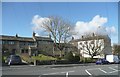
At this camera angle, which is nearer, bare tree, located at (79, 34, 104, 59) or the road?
the road

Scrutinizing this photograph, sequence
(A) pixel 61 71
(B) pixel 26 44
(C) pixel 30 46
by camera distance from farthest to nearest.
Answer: (B) pixel 26 44 → (C) pixel 30 46 → (A) pixel 61 71

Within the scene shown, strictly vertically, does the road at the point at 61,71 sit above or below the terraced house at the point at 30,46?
below

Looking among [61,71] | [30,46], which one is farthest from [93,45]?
[61,71]

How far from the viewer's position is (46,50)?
64.4 metres

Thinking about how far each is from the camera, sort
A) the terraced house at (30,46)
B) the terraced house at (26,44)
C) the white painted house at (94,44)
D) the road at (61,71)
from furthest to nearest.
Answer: the terraced house at (26,44) < the terraced house at (30,46) < the white painted house at (94,44) < the road at (61,71)

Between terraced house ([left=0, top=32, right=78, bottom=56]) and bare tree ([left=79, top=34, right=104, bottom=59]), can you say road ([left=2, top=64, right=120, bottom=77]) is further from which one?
bare tree ([left=79, top=34, right=104, bottom=59])

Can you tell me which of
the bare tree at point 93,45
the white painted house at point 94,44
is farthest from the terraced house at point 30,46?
the bare tree at point 93,45

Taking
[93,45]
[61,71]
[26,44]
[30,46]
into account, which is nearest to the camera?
[61,71]

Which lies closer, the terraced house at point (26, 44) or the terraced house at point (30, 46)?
the terraced house at point (30, 46)

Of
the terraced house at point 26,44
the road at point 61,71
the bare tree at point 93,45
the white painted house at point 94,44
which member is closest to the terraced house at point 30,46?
the terraced house at point 26,44

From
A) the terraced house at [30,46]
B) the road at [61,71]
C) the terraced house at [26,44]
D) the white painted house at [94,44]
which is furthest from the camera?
the terraced house at [26,44]

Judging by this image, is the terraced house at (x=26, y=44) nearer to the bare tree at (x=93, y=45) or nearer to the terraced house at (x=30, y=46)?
the terraced house at (x=30, y=46)

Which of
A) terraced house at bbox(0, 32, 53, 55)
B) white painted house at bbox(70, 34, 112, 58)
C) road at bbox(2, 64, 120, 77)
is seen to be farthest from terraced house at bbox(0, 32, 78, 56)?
road at bbox(2, 64, 120, 77)

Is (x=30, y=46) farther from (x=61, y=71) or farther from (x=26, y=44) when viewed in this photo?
(x=61, y=71)
